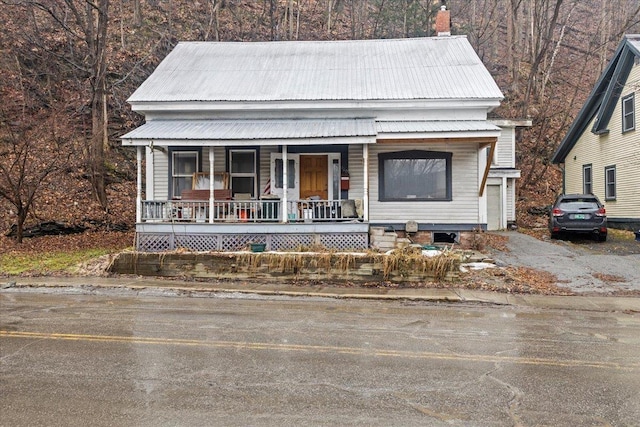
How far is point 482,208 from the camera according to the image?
1504cm

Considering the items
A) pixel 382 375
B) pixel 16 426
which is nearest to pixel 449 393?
pixel 382 375

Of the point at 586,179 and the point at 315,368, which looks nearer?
the point at 315,368

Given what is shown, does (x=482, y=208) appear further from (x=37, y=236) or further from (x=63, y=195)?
(x=63, y=195)

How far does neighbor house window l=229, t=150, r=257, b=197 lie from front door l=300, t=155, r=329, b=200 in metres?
1.61

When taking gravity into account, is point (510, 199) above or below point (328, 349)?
above

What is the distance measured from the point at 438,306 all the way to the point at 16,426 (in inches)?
287

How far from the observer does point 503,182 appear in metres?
19.6

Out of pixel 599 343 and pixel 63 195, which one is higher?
pixel 63 195

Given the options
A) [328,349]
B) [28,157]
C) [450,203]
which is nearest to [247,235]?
[450,203]

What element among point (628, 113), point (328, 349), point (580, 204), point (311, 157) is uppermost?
point (628, 113)

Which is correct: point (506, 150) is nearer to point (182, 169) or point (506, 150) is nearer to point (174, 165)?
point (182, 169)

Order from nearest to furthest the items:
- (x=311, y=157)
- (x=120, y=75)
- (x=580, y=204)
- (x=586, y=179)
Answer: (x=311, y=157)
(x=580, y=204)
(x=586, y=179)
(x=120, y=75)

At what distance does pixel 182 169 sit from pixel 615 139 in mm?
17435

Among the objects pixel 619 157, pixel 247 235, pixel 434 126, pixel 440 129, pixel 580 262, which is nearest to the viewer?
pixel 580 262
